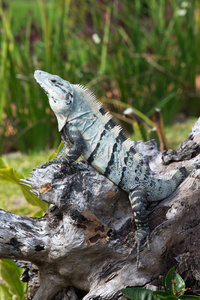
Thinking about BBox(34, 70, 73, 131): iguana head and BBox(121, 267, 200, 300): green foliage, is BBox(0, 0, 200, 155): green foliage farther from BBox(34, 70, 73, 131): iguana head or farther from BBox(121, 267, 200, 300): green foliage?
BBox(121, 267, 200, 300): green foliage

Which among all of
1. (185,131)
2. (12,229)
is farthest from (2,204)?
(185,131)

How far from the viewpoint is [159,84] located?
24.2ft

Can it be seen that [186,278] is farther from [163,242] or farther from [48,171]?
[48,171]

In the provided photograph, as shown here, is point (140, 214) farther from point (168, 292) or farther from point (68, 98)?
point (68, 98)

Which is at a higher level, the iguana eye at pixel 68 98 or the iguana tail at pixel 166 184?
the iguana eye at pixel 68 98

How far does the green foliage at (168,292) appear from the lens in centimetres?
211

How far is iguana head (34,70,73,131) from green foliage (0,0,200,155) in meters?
3.64

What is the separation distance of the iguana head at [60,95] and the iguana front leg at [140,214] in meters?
0.69

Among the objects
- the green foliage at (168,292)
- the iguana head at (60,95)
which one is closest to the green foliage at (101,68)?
the iguana head at (60,95)

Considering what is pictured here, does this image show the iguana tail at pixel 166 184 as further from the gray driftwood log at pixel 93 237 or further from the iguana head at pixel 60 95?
the iguana head at pixel 60 95

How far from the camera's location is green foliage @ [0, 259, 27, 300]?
2684 mm

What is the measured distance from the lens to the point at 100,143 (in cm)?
242

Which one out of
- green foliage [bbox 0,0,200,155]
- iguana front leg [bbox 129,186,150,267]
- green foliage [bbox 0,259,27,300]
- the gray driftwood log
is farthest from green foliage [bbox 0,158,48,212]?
green foliage [bbox 0,0,200,155]

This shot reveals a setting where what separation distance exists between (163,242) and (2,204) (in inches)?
107
